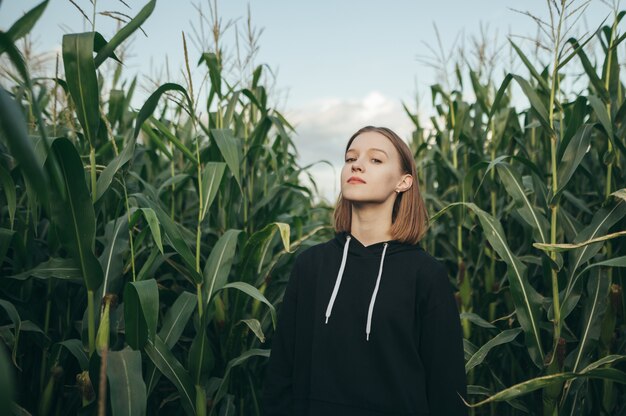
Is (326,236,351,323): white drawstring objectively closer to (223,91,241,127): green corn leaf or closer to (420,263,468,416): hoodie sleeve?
(420,263,468,416): hoodie sleeve

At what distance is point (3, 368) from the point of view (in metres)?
0.66

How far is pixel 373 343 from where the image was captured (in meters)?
1.91

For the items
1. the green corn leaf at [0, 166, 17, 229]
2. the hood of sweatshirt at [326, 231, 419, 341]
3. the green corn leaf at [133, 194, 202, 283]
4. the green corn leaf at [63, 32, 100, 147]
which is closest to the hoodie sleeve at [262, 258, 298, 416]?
the hood of sweatshirt at [326, 231, 419, 341]

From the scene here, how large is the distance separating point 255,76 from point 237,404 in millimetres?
2087

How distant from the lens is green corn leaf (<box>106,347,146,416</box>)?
1.75 meters

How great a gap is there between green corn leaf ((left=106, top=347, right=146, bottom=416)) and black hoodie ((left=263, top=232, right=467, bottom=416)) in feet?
1.61

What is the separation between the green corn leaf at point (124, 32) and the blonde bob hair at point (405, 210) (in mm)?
947

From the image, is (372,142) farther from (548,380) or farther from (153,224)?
(548,380)

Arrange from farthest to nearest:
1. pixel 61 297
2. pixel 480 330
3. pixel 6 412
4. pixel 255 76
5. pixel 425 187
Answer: pixel 425 187
pixel 255 76
pixel 480 330
pixel 61 297
pixel 6 412

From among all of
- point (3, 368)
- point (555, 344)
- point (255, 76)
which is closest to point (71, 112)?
point (255, 76)

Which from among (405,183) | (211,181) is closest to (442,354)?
(405,183)

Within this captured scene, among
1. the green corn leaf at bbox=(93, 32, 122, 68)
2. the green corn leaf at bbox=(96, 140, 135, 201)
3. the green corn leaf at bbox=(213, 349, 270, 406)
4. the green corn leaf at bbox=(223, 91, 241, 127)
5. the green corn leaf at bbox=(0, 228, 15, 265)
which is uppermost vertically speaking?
the green corn leaf at bbox=(223, 91, 241, 127)

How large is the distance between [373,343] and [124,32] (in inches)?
57.3

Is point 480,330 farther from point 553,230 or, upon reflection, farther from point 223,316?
point 223,316
